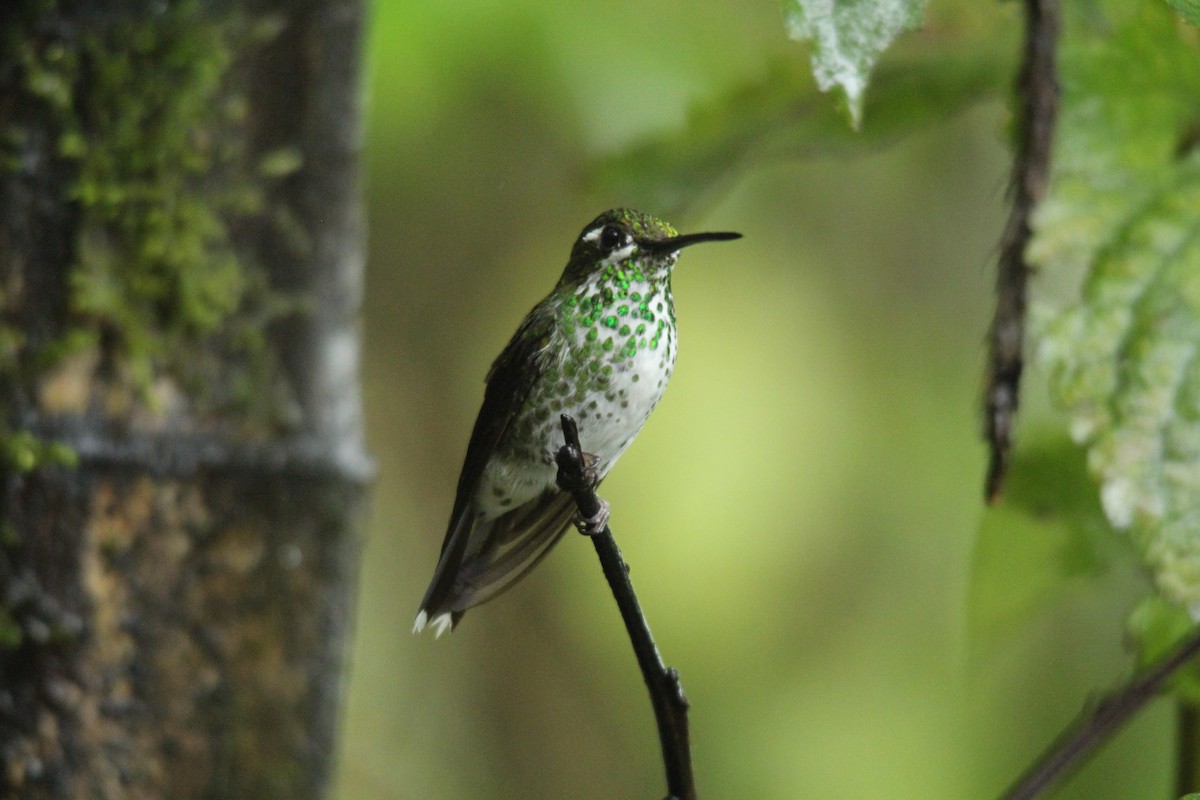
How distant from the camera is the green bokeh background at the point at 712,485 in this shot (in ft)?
4.97

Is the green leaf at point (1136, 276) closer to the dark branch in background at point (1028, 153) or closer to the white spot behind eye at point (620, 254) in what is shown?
the dark branch in background at point (1028, 153)

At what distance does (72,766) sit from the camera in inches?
35.7

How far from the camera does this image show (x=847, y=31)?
0.50 meters

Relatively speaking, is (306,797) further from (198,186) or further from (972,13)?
(972,13)

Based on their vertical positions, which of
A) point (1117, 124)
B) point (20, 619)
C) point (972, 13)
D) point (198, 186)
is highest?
point (972, 13)

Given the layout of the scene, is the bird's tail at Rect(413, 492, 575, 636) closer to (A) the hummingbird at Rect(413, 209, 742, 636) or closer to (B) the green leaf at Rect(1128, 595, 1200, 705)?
(A) the hummingbird at Rect(413, 209, 742, 636)

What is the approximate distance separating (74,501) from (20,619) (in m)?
0.10

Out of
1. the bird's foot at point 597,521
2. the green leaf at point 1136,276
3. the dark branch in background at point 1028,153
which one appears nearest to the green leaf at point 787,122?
the green leaf at point 1136,276

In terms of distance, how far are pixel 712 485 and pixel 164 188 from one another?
2.98 feet

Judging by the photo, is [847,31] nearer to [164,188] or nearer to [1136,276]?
[1136,276]

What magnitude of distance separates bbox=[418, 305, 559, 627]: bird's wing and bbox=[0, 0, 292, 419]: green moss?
0.38m

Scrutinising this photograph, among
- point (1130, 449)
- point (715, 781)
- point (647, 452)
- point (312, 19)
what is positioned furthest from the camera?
point (715, 781)

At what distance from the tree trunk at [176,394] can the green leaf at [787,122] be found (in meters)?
0.39

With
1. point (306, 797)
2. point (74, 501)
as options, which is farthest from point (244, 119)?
point (306, 797)
